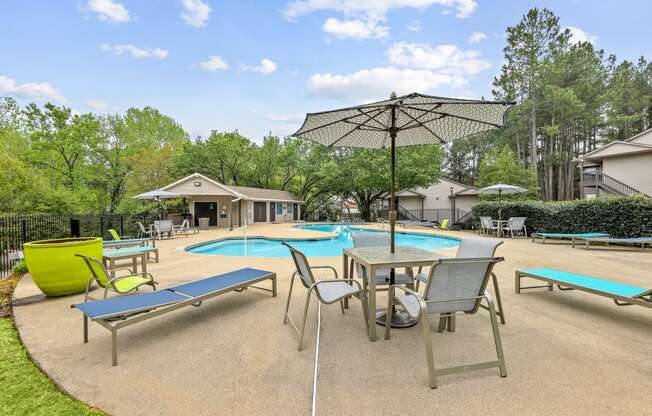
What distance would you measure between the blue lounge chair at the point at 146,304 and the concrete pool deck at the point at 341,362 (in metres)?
0.30

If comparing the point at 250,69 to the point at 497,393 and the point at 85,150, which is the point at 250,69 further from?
the point at 497,393

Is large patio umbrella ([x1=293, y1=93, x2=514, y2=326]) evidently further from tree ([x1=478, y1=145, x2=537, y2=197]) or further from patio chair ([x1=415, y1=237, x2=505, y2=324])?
tree ([x1=478, y1=145, x2=537, y2=197])

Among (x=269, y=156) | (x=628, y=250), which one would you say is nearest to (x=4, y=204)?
(x=269, y=156)

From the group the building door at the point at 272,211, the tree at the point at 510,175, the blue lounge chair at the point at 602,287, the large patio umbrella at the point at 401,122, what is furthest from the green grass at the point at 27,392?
the tree at the point at 510,175

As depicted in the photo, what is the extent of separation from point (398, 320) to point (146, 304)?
258 cm

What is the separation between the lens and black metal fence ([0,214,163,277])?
6.24m

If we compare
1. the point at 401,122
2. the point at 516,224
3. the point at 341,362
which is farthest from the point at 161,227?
the point at 516,224

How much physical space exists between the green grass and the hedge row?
1310 centimetres

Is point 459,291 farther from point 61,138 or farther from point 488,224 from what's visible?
point 61,138

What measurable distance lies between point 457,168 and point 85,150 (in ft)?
133

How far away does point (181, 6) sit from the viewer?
10508 mm

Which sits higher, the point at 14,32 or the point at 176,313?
the point at 14,32

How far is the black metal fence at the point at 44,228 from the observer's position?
6238 millimetres

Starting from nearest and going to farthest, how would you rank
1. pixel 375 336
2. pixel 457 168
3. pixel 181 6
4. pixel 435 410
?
pixel 435 410
pixel 375 336
pixel 181 6
pixel 457 168
